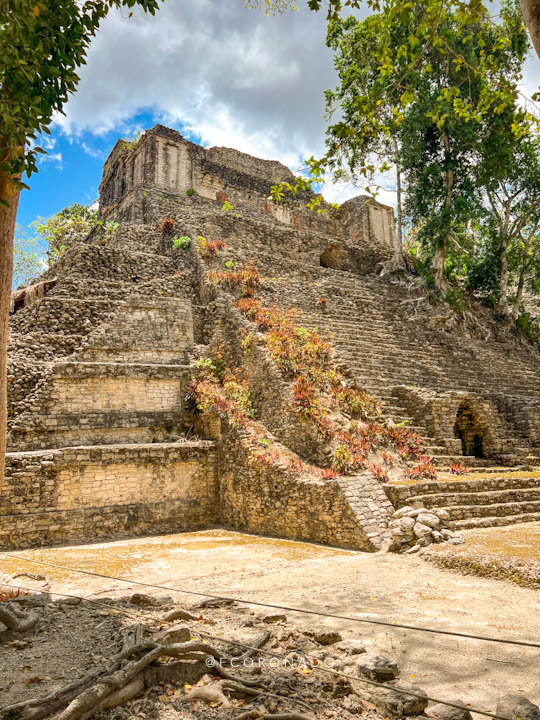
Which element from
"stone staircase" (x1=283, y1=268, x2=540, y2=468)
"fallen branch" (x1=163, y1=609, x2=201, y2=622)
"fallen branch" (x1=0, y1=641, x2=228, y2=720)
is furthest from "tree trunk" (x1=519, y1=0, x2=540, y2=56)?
"stone staircase" (x1=283, y1=268, x2=540, y2=468)

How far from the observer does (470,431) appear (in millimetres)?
12109

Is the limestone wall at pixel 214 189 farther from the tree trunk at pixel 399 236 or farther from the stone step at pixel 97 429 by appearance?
the stone step at pixel 97 429

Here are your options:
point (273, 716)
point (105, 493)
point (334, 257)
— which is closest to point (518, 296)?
point (334, 257)

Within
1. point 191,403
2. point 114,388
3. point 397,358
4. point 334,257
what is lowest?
point 191,403

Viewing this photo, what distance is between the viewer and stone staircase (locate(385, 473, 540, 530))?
785 cm

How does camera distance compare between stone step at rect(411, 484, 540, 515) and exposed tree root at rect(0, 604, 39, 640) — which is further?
stone step at rect(411, 484, 540, 515)

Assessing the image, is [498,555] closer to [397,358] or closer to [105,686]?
[105,686]

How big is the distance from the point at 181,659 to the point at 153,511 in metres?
7.01

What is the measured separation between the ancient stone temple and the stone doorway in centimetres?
4

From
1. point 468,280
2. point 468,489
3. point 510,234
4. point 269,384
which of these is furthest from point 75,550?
point 510,234

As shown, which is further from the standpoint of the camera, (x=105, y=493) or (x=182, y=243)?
(x=182, y=243)

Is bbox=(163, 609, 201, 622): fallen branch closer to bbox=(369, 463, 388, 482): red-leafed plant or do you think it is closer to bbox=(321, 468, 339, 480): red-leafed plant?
bbox=(321, 468, 339, 480): red-leafed plant

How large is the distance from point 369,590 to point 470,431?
25.7ft

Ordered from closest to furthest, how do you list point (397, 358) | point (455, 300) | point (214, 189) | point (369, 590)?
point (369, 590) → point (397, 358) → point (455, 300) → point (214, 189)
